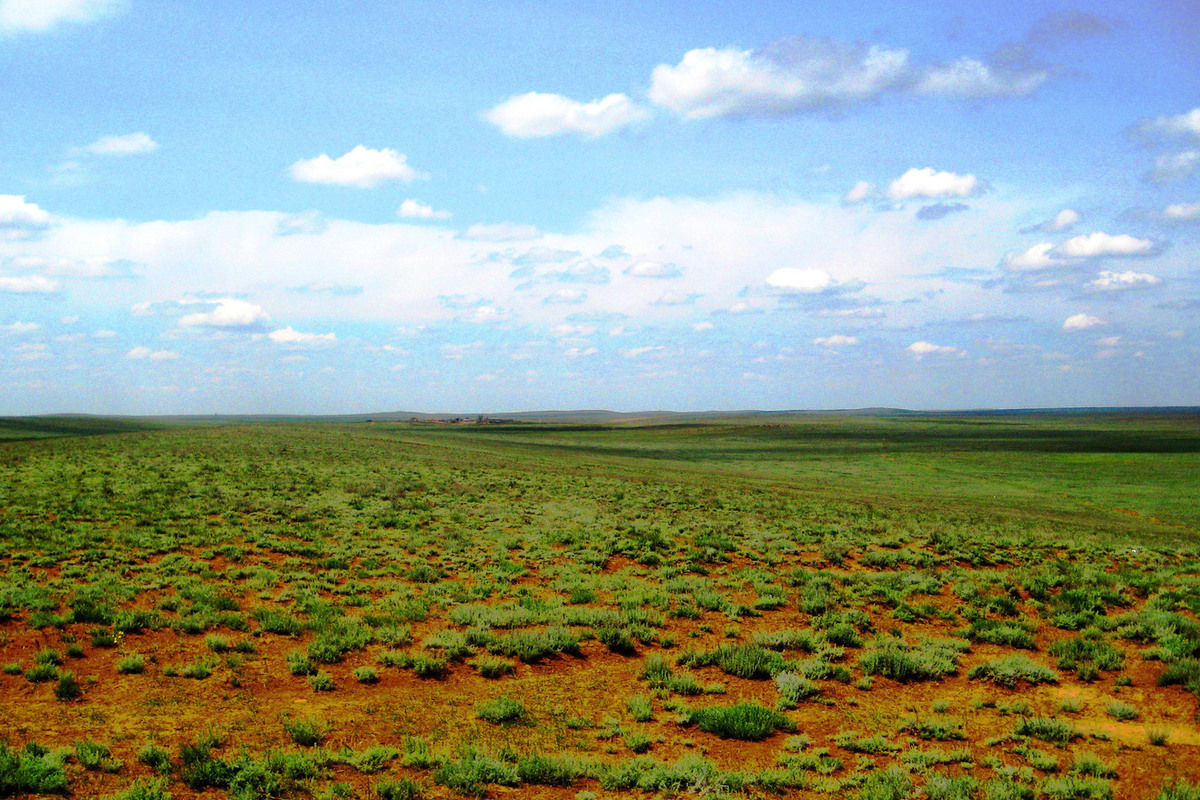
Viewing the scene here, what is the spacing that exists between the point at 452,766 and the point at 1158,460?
89.1 meters

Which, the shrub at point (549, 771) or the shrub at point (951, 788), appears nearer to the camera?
the shrub at point (951, 788)

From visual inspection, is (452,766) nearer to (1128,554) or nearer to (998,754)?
(998,754)

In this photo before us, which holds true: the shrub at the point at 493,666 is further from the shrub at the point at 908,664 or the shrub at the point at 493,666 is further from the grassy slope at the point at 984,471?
the grassy slope at the point at 984,471

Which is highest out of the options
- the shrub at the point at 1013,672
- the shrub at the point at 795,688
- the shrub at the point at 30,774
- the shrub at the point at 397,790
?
the shrub at the point at 30,774

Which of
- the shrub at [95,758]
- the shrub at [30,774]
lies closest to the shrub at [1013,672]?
the shrub at [95,758]

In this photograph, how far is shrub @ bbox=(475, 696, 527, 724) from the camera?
9.59 metres

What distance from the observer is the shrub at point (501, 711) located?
9.59 m

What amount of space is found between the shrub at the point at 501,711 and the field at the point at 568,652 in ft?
0.14

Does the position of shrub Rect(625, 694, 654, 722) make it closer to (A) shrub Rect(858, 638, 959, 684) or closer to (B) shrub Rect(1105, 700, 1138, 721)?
(A) shrub Rect(858, 638, 959, 684)

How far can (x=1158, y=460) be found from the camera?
2913 inches

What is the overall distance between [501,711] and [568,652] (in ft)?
10.3

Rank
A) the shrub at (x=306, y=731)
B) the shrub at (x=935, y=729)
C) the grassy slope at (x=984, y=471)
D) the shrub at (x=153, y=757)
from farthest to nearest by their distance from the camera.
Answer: the grassy slope at (x=984, y=471) → the shrub at (x=935, y=729) → the shrub at (x=306, y=731) → the shrub at (x=153, y=757)

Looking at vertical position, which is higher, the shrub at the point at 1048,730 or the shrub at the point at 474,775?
the shrub at the point at 474,775

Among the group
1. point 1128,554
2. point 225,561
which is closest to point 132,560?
point 225,561
